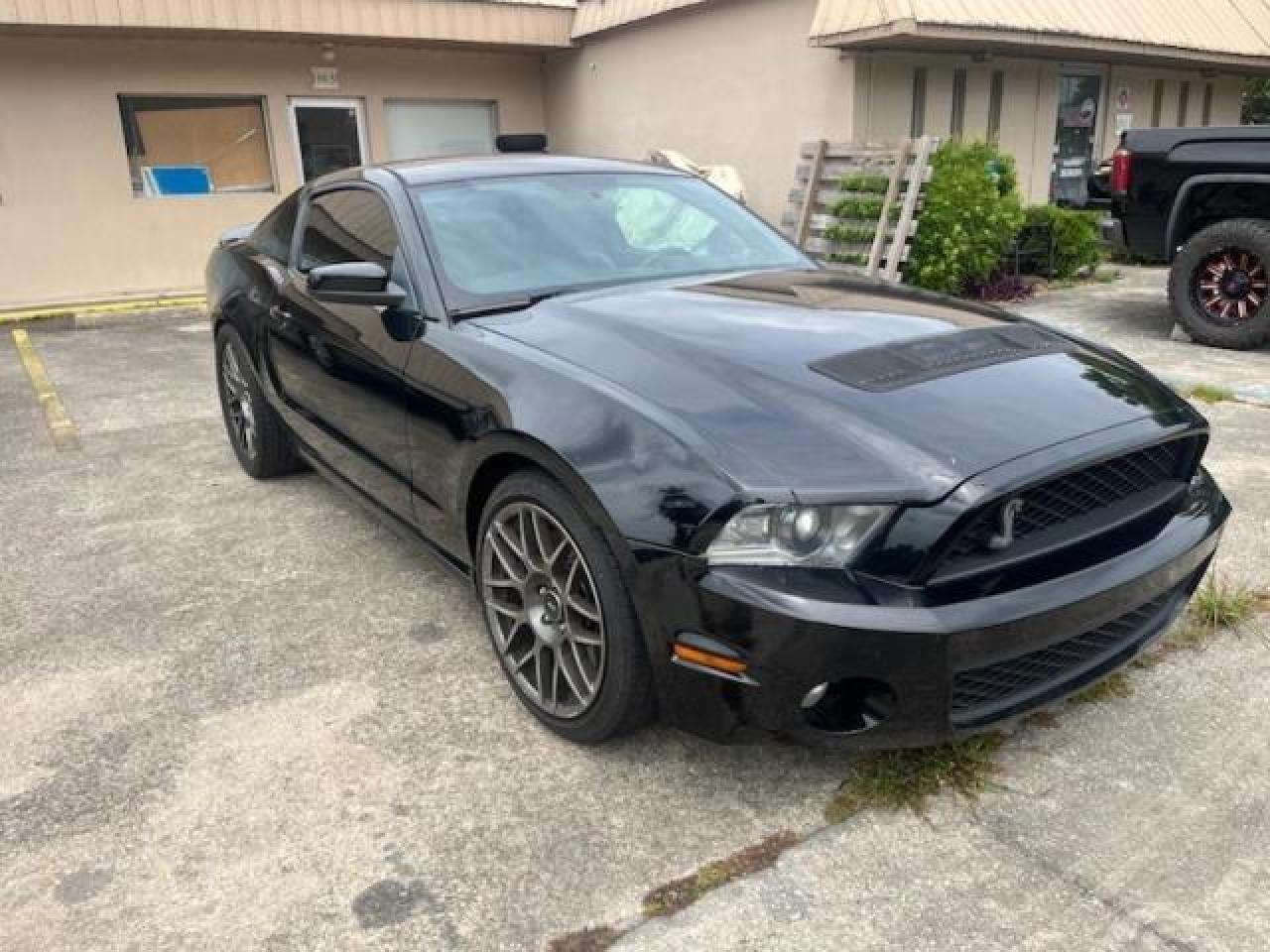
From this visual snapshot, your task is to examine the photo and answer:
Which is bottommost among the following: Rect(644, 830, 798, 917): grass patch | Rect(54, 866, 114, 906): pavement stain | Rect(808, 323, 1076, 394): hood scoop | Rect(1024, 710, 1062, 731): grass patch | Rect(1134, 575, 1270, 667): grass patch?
Rect(644, 830, 798, 917): grass patch

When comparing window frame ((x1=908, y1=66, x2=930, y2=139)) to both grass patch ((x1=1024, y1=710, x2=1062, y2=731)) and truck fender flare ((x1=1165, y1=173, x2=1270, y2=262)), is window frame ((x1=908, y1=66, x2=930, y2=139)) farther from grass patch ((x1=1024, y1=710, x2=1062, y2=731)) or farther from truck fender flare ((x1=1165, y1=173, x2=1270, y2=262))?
grass patch ((x1=1024, y1=710, x2=1062, y2=731))

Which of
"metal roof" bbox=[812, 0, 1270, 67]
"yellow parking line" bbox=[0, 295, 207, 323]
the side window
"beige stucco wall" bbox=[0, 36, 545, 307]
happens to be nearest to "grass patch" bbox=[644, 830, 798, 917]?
the side window

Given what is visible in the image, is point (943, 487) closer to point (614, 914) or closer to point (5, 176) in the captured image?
point (614, 914)

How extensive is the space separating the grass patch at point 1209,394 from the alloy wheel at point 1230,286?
4.22ft

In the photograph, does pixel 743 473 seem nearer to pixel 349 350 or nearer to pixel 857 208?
pixel 349 350

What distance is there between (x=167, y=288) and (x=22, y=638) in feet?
28.8

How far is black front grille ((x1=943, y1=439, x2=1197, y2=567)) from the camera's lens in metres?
2.10

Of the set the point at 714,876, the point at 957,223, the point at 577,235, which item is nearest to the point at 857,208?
the point at 957,223

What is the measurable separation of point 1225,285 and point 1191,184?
75 centimetres

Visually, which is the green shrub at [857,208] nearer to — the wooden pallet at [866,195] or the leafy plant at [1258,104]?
the wooden pallet at [866,195]

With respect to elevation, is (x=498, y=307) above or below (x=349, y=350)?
above

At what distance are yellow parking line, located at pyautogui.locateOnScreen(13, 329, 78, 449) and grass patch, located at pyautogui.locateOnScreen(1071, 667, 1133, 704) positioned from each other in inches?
208

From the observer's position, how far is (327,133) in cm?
1163

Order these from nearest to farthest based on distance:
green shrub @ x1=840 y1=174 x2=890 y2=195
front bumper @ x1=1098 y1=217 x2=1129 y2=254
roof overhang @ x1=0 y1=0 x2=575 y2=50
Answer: front bumper @ x1=1098 y1=217 x2=1129 y2=254 < green shrub @ x1=840 y1=174 x2=890 y2=195 < roof overhang @ x1=0 y1=0 x2=575 y2=50
